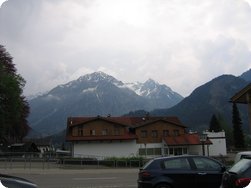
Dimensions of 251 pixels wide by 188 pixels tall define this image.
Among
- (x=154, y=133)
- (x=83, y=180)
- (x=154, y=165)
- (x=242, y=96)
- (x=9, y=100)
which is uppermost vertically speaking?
(x=9, y=100)

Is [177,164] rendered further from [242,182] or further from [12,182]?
[12,182]

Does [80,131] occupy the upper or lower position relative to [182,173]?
upper

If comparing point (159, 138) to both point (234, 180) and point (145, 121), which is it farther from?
point (234, 180)

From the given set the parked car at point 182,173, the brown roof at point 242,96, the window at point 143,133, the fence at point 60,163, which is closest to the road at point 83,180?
the parked car at point 182,173

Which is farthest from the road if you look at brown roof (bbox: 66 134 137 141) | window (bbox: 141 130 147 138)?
window (bbox: 141 130 147 138)

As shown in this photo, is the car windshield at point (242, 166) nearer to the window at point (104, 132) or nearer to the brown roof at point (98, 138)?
the brown roof at point (98, 138)

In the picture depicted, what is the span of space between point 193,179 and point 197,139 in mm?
65183

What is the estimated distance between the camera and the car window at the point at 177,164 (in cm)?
1686

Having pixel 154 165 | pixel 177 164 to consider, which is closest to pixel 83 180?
pixel 154 165

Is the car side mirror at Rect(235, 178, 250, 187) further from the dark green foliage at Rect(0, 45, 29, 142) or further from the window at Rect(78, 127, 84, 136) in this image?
the window at Rect(78, 127, 84, 136)

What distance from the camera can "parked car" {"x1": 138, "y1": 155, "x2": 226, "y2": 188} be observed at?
16.5m

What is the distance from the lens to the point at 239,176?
11.1 metres

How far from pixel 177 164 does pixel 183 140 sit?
211ft

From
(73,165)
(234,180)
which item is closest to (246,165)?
(234,180)
